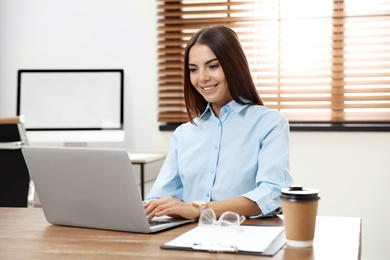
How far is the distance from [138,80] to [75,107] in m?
0.40

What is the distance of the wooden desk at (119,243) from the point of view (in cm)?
116

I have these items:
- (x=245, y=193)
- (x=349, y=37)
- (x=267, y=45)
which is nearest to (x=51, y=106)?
(x=267, y=45)

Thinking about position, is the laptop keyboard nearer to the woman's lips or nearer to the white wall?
the woman's lips

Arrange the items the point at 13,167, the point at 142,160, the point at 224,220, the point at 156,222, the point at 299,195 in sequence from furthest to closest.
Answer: the point at 142,160
the point at 13,167
the point at 156,222
the point at 224,220
the point at 299,195

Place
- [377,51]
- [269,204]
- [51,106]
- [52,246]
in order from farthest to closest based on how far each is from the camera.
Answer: [51,106] < [377,51] < [269,204] < [52,246]

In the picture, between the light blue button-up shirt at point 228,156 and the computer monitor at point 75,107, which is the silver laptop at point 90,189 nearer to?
the light blue button-up shirt at point 228,156

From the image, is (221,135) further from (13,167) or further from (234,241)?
(13,167)

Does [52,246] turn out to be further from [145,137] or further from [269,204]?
[145,137]

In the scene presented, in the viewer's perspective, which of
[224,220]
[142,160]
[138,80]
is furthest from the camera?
[138,80]

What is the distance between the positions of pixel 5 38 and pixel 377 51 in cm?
220

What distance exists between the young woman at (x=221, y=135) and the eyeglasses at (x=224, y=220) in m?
0.36

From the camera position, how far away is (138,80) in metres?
3.66

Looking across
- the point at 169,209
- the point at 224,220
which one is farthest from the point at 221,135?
the point at 224,220

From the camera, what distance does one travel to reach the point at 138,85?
→ 3.66m
